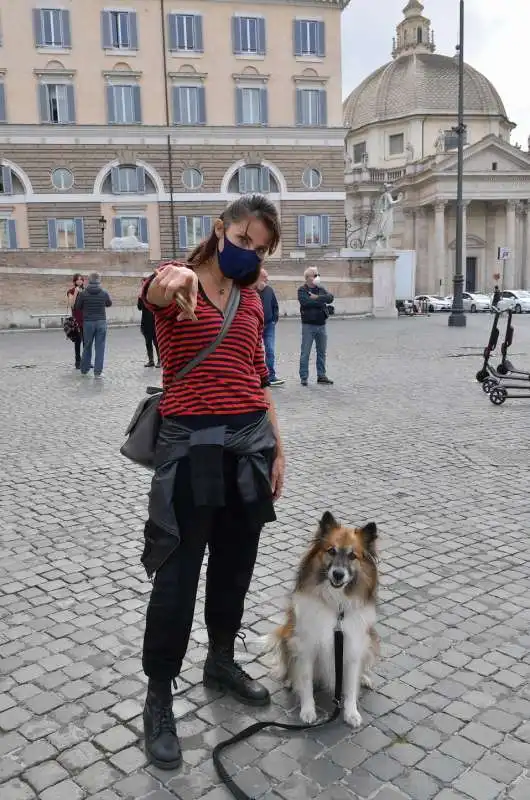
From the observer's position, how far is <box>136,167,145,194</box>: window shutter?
4147 cm

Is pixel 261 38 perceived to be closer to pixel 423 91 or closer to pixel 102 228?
pixel 102 228

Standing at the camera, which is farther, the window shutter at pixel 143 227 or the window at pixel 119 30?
the window shutter at pixel 143 227

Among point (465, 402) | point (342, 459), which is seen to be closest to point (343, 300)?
point (465, 402)

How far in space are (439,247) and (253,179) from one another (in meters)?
24.7

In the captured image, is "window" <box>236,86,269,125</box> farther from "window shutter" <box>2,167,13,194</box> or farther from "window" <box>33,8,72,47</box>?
"window shutter" <box>2,167,13,194</box>

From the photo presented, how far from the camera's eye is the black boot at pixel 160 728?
2938 millimetres

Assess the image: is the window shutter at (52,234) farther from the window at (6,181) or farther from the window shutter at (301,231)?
the window shutter at (301,231)

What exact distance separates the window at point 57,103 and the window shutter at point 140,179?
4.23 m

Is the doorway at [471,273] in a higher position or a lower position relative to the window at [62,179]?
lower

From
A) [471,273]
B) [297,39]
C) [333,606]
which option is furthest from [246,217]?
[471,273]

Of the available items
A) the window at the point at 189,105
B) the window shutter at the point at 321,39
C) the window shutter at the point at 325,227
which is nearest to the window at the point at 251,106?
the window at the point at 189,105

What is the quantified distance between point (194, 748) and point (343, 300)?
35233mm

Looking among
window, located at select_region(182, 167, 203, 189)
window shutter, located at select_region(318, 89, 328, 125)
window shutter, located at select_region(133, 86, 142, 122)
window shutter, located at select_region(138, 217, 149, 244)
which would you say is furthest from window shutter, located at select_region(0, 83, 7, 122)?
window shutter, located at select_region(318, 89, 328, 125)

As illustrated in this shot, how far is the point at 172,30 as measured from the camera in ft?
135
